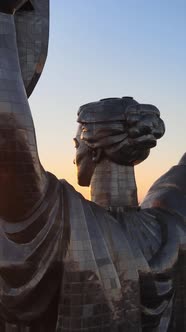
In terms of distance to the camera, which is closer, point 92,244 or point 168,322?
point 92,244

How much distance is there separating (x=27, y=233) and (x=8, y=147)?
82 centimetres

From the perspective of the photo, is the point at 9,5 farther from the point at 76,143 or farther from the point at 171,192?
the point at 171,192

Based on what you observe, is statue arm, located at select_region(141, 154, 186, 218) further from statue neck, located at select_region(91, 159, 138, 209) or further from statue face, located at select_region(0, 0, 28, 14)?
statue face, located at select_region(0, 0, 28, 14)

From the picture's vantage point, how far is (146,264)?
556cm

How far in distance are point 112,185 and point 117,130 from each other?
652mm

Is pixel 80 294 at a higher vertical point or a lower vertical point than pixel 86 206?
lower

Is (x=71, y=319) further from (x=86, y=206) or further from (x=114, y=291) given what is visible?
(x=86, y=206)

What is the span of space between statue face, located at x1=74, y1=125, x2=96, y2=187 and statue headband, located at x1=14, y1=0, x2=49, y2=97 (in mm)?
1076

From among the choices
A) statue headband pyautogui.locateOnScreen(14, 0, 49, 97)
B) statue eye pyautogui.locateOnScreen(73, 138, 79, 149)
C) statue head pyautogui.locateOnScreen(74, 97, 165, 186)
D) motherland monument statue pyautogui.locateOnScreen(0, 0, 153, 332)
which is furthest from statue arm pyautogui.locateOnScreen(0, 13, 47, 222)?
statue eye pyautogui.locateOnScreen(73, 138, 79, 149)

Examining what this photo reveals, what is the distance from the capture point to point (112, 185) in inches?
239

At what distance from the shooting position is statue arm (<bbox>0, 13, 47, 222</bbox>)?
4.75 metres

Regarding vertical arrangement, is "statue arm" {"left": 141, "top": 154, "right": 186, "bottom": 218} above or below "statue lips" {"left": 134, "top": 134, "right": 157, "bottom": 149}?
below

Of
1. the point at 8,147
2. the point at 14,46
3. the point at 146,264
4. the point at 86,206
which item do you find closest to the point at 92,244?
the point at 86,206

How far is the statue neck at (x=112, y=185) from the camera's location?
19.9 feet
